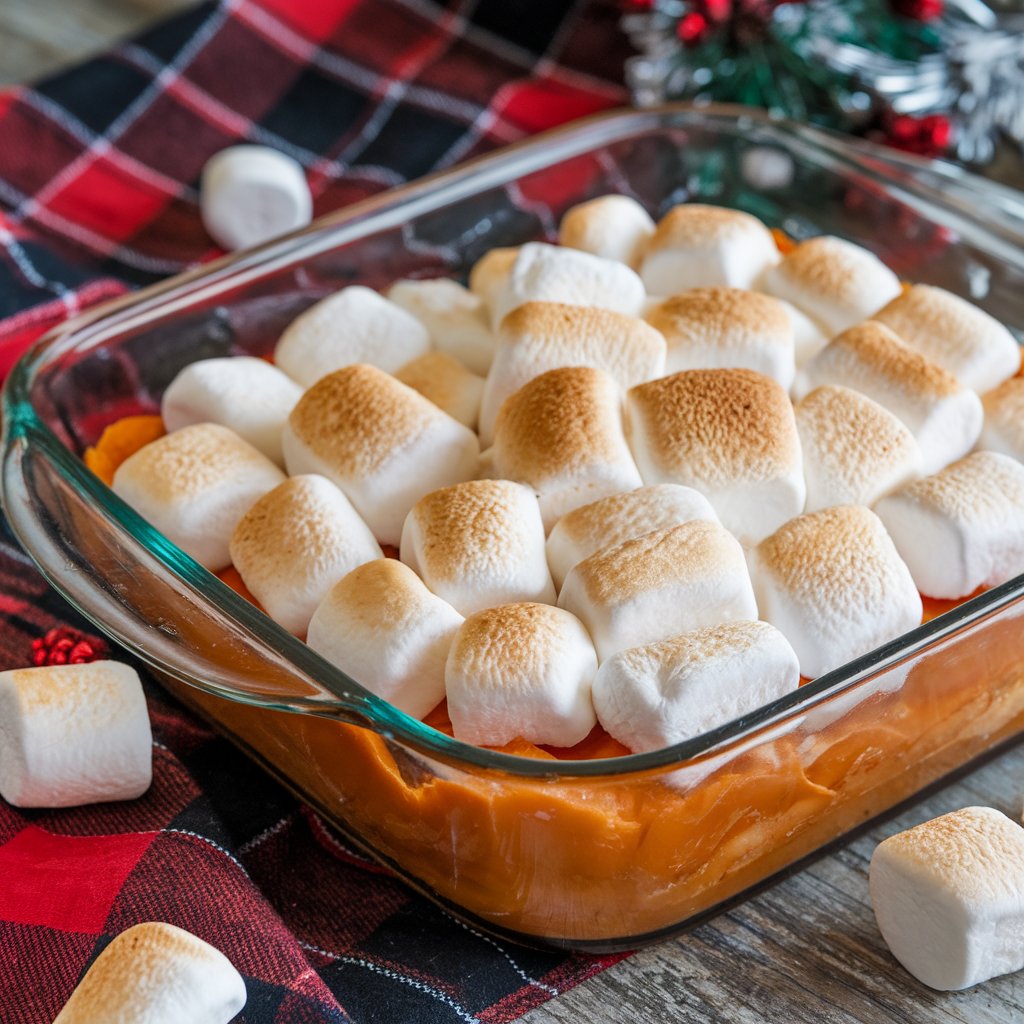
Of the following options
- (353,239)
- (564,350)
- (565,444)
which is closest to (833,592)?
(565,444)

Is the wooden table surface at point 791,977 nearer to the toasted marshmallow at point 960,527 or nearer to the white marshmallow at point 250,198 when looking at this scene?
the toasted marshmallow at point 960,527

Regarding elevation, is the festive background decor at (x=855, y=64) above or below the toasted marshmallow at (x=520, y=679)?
above

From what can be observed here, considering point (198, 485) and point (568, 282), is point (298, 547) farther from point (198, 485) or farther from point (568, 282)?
point (568, 282)

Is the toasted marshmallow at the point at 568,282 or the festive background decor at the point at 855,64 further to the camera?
the festive background decor at the point at 855,64

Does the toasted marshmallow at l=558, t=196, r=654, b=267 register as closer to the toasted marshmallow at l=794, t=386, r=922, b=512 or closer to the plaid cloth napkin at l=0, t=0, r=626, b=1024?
the toasted marshmallow at l=794, t=386, r=922, b=512

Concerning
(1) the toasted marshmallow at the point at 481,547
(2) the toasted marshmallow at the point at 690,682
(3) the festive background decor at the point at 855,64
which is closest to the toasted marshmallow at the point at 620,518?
(1) the toasted marshmallow at the point at 481,547

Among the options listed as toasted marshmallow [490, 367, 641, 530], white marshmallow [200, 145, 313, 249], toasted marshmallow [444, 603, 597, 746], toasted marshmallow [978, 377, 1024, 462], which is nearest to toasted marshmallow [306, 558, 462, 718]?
toasted marshmallow [444, 603, 597, 746]
